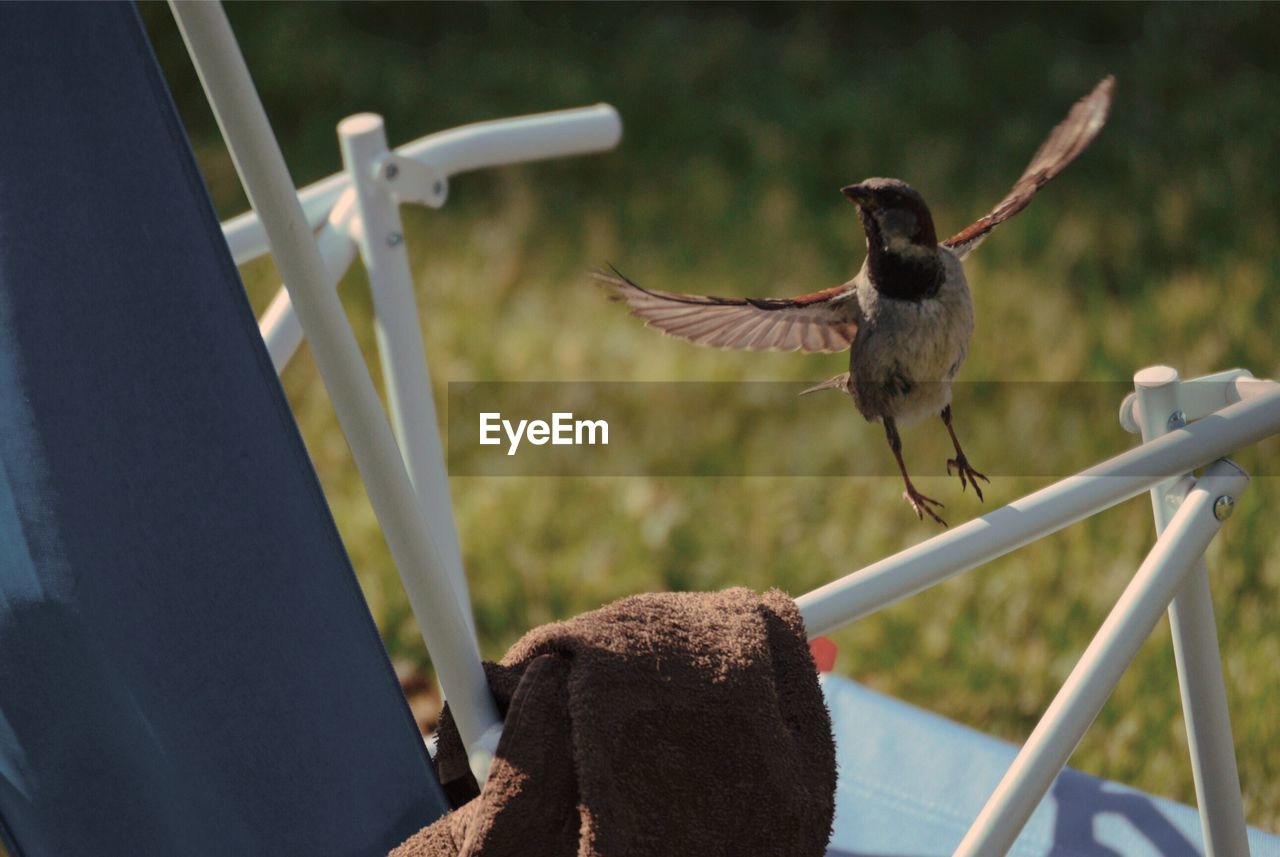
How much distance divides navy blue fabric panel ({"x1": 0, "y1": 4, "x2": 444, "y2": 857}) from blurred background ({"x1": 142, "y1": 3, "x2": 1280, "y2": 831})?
215 mm

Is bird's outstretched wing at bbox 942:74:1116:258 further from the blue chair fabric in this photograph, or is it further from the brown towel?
the blue chair fabric

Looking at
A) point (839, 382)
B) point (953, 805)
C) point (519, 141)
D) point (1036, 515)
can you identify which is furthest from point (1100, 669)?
point (519, 141)

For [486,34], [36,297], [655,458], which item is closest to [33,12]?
[36,297]

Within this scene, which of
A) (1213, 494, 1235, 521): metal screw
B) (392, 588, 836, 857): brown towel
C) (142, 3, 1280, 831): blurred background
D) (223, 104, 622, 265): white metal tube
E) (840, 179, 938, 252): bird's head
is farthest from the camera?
(223, 104, 622, 265): white metal tube

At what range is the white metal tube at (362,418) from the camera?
0.61 meters

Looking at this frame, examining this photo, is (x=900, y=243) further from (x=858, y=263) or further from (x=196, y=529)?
(x=196, y=529)

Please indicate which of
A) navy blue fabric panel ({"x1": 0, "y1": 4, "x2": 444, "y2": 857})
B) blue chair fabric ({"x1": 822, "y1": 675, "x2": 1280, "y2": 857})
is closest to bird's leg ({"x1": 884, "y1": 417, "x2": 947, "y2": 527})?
navy blue fabric panel ({"x1": 0, "y1": 4, "x2": 444, "y2": 857})

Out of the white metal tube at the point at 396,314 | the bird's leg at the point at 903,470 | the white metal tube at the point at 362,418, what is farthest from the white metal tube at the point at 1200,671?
the white metal tube at the point at 396,314

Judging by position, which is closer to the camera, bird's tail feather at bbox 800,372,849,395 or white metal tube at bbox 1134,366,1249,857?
bird's tail feather at bbox 800,372,849,395

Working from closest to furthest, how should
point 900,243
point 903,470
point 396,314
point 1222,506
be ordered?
point 900,243, point 903,470, point 1222,506, point 396,314

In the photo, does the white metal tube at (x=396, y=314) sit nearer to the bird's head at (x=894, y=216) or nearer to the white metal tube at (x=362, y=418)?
the white metal tube at (x=362, y=418)

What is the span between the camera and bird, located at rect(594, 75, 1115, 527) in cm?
51

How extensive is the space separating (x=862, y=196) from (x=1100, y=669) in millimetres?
280

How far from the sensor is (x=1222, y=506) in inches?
28.2
